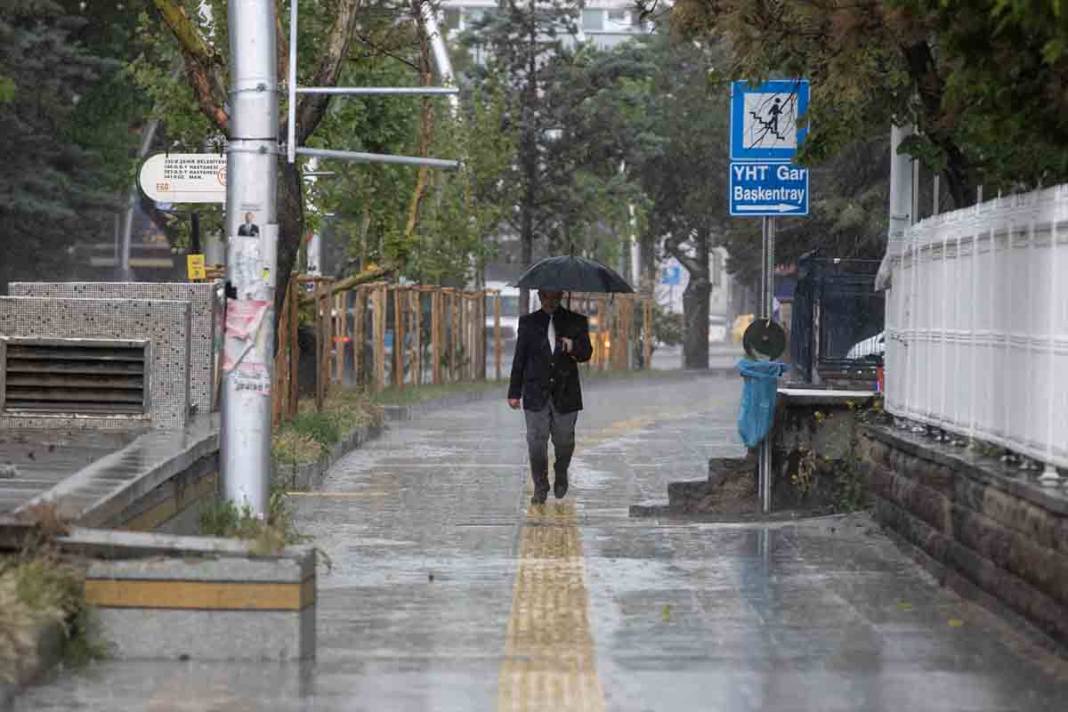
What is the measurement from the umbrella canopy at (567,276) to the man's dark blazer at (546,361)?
0.87ft

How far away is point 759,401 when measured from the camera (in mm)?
15688

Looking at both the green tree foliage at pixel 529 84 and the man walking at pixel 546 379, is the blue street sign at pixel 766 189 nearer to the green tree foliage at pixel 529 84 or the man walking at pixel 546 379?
the man walking at pixel 546 379

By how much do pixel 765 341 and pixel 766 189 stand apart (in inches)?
44.8

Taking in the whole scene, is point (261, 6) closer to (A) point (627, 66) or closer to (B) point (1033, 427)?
(B) point (1033, 427)

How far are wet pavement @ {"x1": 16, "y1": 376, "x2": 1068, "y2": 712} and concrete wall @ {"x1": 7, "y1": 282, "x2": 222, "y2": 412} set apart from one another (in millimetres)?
1198

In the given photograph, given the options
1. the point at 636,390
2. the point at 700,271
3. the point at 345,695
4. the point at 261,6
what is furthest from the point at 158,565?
the point at 700,271

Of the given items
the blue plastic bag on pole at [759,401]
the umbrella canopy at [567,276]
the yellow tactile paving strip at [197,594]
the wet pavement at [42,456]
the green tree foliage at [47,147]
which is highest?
the green tree foliage at [47,147]

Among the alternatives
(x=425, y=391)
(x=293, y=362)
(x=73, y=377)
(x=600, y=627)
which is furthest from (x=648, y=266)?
(x=600, y=627)

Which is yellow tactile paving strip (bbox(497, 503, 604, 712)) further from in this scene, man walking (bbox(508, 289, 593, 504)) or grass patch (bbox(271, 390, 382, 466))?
grass patch (bbox(271, 390, 382, 466))

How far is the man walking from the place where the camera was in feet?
53.6

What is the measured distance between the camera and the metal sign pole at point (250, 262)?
1095 cm

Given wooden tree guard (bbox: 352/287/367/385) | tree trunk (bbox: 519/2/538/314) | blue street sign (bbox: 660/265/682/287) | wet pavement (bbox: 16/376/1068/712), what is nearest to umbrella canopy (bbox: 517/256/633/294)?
wet pavement (bbox: 16/376/1068/712)

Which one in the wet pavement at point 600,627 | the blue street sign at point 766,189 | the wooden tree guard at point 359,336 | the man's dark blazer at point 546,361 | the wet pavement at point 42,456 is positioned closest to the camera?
the wet pavement at point 600,627

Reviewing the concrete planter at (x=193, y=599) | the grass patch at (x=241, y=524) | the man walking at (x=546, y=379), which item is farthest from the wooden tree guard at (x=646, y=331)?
the concrete planter at (x=193, y=599)
